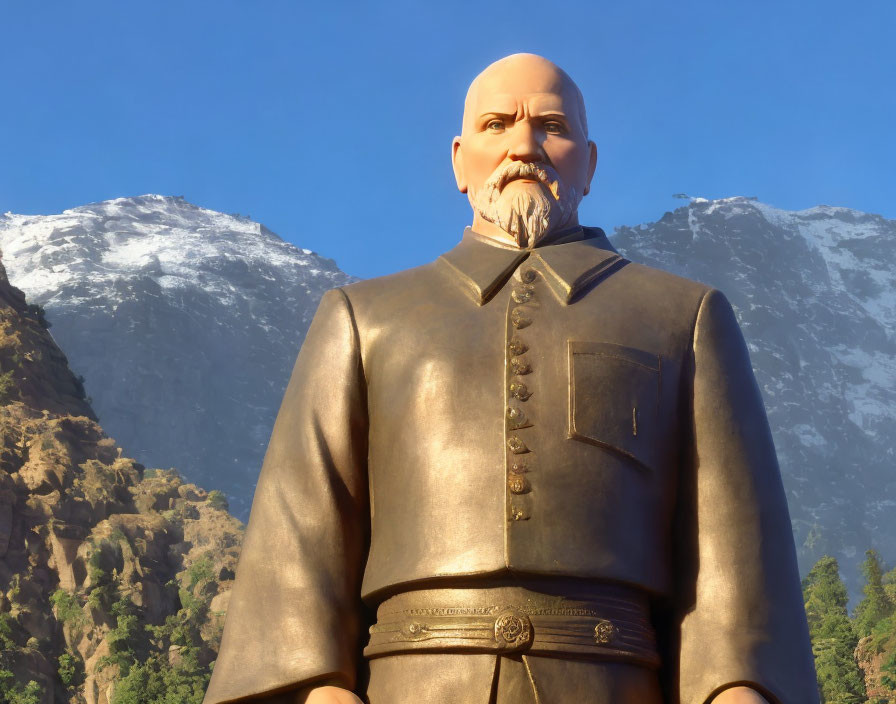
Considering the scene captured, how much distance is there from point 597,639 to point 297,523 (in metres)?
0.80

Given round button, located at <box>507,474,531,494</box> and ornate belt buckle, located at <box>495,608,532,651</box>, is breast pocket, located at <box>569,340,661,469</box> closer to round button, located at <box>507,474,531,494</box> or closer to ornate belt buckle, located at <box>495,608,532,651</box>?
round button, located at <box>507,474,531,494</box>

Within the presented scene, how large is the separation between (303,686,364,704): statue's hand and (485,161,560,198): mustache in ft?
4.54

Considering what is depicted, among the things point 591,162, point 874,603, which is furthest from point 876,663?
point 591,162

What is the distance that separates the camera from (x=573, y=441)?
320 centimetres

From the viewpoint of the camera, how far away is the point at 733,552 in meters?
3.22

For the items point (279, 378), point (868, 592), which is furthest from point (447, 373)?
point (279, 378)

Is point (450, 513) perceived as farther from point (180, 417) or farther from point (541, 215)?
point (180, 417)

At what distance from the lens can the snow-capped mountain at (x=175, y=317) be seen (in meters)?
129

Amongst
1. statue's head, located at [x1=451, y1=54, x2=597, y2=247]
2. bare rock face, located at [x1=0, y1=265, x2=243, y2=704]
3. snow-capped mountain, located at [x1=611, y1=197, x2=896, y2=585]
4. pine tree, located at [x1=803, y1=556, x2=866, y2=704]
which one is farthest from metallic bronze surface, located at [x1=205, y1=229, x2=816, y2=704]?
snow-capped mountain, located at [x1=611, y1=197, x2=896, y2=585]

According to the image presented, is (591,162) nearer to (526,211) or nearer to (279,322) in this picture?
(526,211)

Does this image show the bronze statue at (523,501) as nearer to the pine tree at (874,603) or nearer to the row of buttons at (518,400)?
the row of buttons at (518,400)

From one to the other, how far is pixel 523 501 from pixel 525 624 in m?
0.29

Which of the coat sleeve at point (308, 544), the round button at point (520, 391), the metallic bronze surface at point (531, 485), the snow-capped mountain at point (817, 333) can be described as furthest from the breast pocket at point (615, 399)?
the snow-capped mountain at point (817, 333)

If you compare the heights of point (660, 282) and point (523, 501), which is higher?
point (660, 282)
